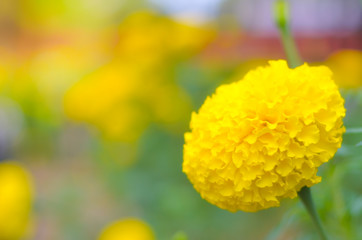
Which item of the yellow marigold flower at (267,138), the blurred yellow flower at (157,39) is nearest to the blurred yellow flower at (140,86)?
the blurred yellow flower at (157,39)

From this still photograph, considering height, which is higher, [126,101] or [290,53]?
[290,53]

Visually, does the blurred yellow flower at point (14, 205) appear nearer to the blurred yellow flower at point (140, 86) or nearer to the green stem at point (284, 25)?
the blurred yellow flower at point (140, 86)

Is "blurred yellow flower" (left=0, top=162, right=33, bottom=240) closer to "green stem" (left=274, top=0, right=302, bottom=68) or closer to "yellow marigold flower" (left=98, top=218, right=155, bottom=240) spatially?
"yellow marigold flower" (left=98, top=218, right=155, bottom=240)

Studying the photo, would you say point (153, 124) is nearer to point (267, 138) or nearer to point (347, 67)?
point (347, 67)

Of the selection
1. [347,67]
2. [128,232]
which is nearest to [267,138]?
[128,232]

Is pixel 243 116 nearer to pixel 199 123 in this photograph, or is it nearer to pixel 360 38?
pixel 199 123

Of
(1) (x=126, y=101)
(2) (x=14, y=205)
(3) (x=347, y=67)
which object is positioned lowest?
(2) (x=14, y=205)

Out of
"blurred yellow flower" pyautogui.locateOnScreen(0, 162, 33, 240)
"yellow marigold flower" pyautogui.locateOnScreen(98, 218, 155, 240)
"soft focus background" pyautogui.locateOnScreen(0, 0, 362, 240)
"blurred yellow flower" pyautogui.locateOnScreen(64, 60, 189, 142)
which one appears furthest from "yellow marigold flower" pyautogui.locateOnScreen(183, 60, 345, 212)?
"blurred yellow flower" pyautogui.locateOnScreen(64, 60, 189, 142)
